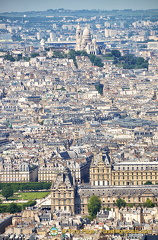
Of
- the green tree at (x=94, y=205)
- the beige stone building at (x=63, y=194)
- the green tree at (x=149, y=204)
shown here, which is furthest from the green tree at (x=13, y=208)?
the green tree at (x=149, y=204)

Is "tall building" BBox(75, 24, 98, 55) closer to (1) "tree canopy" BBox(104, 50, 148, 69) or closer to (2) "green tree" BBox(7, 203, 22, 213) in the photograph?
(1) "tree canopy" BBox(104, 50, 148, 69)

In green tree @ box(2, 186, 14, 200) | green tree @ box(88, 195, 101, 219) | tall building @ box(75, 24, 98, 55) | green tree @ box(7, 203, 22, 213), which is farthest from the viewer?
tall building @ box(75, 24, 98, 55)

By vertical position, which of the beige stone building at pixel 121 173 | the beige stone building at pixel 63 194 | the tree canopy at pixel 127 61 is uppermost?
the tree canopy at pixel 127 61

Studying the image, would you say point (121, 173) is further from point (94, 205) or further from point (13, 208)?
point (13, 208)

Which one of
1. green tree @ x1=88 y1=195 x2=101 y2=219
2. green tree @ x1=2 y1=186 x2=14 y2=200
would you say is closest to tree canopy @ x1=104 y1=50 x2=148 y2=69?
green tree @ x1=2 y1=186 x2=14 y2=200

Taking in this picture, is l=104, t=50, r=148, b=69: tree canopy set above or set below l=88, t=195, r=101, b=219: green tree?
above

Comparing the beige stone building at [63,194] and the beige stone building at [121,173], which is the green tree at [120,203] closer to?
the beige stone building at [63,194]

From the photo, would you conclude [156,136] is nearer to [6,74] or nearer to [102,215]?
[102,215]

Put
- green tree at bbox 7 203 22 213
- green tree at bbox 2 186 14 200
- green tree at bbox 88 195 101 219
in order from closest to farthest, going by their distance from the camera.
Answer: green tree at bbox 88 195 101 219, green tree at bbox 7 203 22 213, green tree at bbox 2 186 14 200

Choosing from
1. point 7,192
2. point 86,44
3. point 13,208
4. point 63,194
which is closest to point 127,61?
point 86,44
